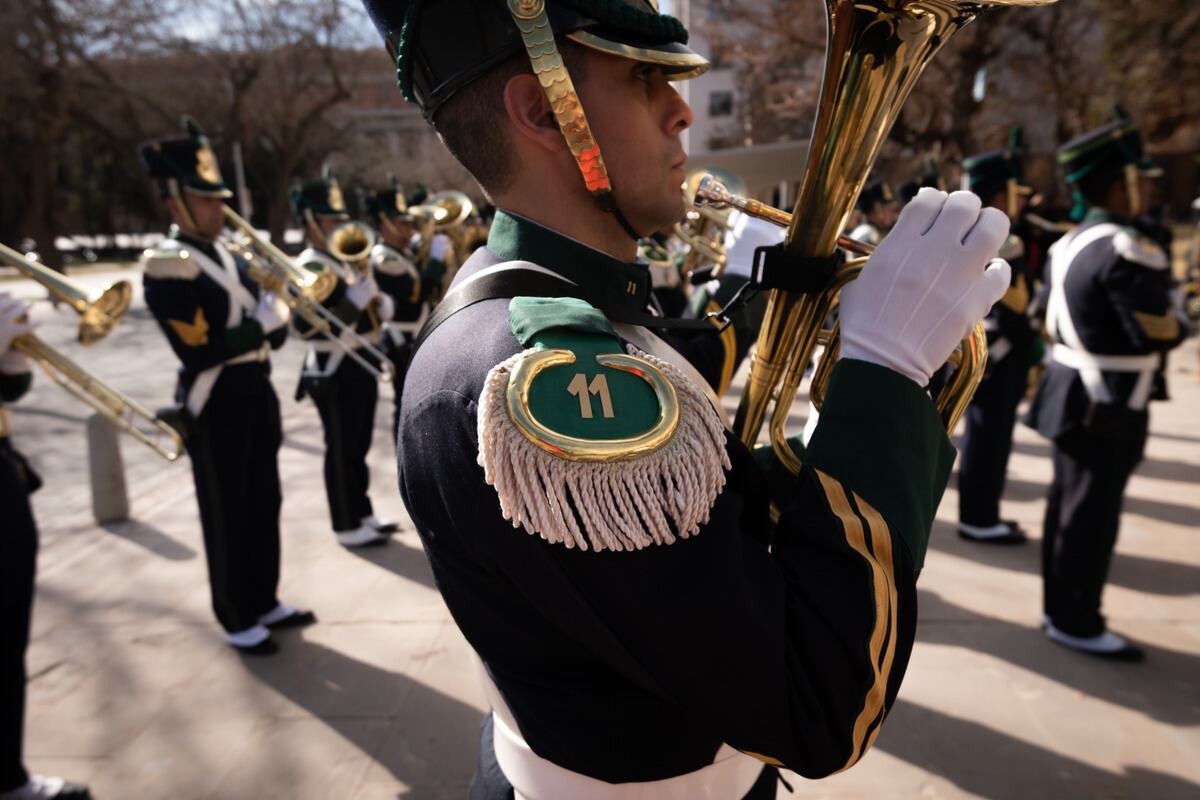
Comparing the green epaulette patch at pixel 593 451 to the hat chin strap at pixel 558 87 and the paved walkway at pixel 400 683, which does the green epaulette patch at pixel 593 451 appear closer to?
the hat chin strap at pixel 558 87

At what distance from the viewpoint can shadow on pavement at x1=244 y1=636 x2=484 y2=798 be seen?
3195 millimetres

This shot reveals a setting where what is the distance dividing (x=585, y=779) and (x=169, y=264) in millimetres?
3494

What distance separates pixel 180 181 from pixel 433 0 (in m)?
3.40

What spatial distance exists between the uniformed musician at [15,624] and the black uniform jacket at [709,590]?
2.51m

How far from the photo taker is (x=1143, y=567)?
484cm

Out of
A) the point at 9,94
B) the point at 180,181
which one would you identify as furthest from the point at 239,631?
the point at 9,94

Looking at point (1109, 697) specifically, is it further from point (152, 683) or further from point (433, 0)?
point (152, 683)

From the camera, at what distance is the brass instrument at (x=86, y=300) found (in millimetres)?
3961

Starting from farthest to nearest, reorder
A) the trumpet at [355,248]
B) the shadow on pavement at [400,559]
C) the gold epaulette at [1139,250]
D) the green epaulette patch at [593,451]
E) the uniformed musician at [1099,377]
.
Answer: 1. the trumpet at [355,248]
2. the shadow on pavement at [400,559]
3. the uniformed musician at [1099,377]
4. the gold epaulette at [1139,250]
5. the green epaulette patch at [593,451]

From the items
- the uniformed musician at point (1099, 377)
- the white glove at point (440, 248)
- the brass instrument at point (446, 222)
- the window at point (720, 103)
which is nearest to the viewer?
the uniformed musician at point (1099, 377)

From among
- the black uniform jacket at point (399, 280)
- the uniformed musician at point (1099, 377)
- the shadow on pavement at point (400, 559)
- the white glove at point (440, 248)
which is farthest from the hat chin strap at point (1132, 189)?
the white glove at point (440, 248)

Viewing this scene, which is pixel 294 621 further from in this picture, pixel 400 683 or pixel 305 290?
pixel 305 290

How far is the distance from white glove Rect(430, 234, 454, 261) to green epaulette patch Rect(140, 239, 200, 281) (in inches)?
170

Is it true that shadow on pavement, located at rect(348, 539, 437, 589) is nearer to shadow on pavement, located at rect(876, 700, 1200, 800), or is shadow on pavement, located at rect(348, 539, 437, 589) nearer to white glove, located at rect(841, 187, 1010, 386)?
shadow on pavement, located at rect(876, 700, 1200, 800)
